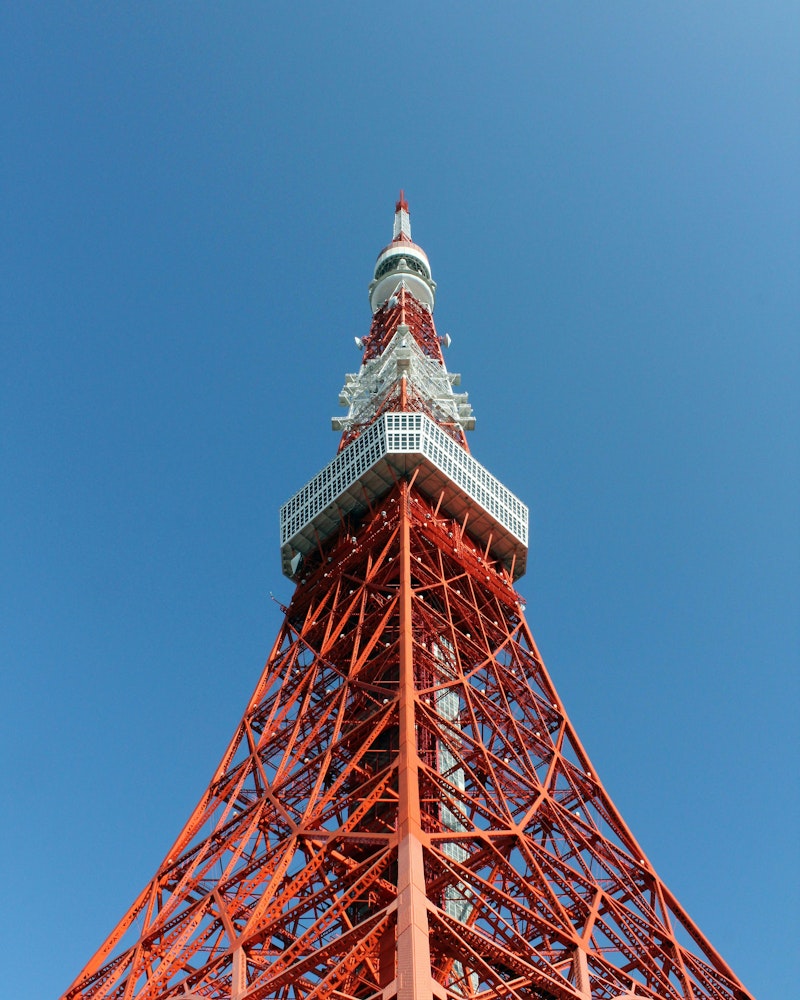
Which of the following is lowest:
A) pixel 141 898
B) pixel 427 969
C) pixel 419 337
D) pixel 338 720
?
pixel 427 969

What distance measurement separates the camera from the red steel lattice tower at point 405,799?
17953 millimetres

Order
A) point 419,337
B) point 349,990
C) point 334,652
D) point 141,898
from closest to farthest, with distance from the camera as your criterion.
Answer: point 349,990
point 141,898
point 334,652
point 419,337

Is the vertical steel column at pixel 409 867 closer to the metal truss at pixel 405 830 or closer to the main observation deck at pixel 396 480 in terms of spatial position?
the metal truss at pixel 405 830

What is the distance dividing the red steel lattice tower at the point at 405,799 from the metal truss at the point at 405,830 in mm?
56

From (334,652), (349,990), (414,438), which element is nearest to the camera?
(349,990)

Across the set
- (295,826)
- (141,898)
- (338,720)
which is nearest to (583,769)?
(338,720)

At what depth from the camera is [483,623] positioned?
29250mm

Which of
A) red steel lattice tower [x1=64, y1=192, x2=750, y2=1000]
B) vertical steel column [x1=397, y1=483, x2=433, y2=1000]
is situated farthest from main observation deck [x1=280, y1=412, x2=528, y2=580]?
vertical steel column [x1=397, y1=483, x2=433, y2=1000]

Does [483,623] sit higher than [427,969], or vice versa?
[483,623]

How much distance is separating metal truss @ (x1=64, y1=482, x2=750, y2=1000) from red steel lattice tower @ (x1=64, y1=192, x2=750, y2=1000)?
56 mm

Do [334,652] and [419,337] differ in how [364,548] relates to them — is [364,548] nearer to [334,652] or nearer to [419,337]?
[334,652]

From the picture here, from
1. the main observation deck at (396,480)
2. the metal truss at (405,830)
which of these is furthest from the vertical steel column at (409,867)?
the main observation deck at (396,480)

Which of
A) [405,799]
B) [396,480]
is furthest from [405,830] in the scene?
[396,480]

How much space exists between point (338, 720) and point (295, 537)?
9.55 m
